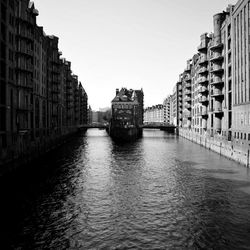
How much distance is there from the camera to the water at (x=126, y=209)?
18844 mm

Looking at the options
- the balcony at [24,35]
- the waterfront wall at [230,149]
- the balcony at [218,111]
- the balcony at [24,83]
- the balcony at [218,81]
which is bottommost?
the waterfront wall at [230,149]

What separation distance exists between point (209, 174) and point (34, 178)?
81.5 feet

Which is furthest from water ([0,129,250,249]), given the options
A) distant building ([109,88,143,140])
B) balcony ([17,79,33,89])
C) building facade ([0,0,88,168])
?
distant building ([109,88,143,140])

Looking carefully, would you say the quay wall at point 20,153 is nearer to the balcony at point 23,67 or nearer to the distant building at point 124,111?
the balcony at point 23,67

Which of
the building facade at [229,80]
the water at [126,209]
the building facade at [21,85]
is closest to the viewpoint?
the water at [126,209]

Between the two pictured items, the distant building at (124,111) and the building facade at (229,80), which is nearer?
the building facade at (229,80)

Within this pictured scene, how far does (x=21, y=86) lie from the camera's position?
54094 millimetres

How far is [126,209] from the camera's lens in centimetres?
2509

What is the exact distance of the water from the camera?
18.8 m

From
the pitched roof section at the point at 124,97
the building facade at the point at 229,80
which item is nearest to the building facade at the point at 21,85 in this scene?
the building facade at the point at 229,80

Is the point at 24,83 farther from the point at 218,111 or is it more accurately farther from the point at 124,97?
the point at 124,97

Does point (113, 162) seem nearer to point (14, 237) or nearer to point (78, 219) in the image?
point (78, 219)

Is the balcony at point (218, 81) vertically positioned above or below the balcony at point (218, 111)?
above

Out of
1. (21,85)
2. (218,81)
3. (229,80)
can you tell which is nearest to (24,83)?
(21,85)
